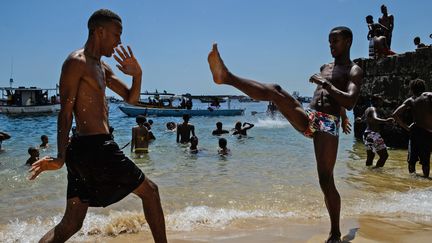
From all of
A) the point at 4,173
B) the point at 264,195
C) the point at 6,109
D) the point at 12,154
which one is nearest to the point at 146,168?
the point at 4,173

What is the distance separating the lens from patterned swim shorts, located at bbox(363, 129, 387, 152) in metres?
8.84

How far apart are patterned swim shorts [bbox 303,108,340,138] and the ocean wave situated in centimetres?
154

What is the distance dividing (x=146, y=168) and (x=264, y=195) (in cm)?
371

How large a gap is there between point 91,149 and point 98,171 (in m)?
0.15

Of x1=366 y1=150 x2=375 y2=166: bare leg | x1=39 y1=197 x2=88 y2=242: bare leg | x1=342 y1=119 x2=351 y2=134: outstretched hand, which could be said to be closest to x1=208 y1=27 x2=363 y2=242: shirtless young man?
x1=342 y1=119 x2=351 y2=134: outstretched hand

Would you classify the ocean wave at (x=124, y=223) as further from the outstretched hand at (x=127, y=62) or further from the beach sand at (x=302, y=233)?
the outstretched hand at (x=127, y=62)

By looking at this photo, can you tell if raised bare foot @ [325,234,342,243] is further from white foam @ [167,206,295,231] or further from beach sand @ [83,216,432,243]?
white foam @ [167,206,295,231]

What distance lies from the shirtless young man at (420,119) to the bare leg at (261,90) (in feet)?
14.5

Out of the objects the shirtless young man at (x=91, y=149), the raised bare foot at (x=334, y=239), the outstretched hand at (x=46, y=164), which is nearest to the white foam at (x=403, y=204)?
the raised bare foot at (x=334, y=239)

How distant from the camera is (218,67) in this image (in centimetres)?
375

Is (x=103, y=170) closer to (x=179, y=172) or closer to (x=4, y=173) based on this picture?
(x=179, y=172)

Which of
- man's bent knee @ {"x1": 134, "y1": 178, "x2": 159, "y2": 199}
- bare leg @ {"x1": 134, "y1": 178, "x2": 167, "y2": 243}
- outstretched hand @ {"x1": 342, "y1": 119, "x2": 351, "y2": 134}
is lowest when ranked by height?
bare leg @ {"x1": 134, "y1": 178, "x2": 167, "y2": 243}

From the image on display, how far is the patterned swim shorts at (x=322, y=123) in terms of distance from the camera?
3830mm

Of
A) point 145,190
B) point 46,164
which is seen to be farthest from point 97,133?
point 145,190
